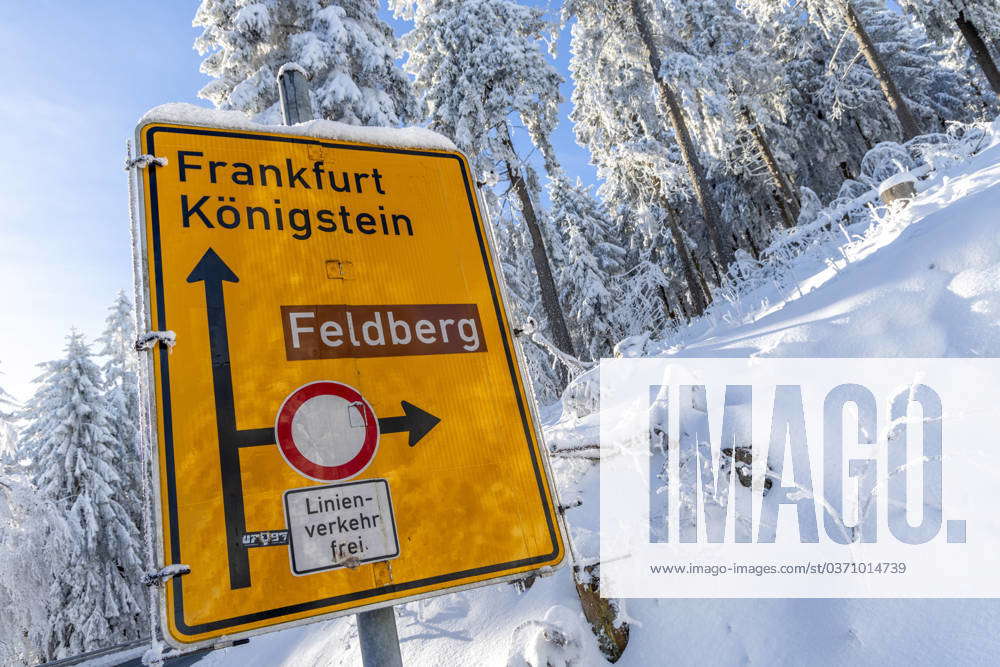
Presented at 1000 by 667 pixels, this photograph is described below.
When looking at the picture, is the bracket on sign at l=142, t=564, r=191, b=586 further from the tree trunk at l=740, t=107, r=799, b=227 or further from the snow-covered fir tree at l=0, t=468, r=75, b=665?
the tree trunk at l=740, t=107, r=799, b=227

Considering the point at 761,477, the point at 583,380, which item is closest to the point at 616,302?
the point at 583,380

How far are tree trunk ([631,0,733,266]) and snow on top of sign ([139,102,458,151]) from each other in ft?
48.2

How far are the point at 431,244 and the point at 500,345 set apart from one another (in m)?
0.47

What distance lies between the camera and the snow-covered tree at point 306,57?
1098 cm

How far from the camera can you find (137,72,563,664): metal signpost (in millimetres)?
1461

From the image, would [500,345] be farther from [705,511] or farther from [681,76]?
[681,76]

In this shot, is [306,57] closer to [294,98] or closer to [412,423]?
[294,98]

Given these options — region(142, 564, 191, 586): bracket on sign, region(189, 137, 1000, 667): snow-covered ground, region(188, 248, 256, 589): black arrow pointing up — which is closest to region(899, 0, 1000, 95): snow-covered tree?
region(189, 137, 1000, 667): snow-covered ground

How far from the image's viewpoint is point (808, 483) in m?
3.66

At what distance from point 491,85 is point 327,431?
15169 mm

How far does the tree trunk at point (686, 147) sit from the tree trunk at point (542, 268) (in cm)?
470

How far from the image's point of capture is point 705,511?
155 inches

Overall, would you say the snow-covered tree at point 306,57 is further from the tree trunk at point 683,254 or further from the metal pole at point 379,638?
the tree trunk at point 683,254

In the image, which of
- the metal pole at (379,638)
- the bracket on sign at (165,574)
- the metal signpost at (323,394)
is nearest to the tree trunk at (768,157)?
the metal signpost at (323,394)
